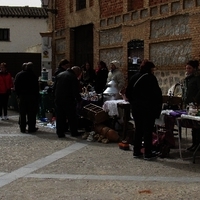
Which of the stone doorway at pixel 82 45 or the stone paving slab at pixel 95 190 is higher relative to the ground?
the stone doorway at pixel 82 45

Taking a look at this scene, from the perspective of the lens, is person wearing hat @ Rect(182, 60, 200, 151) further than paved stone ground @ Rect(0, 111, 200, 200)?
Yes

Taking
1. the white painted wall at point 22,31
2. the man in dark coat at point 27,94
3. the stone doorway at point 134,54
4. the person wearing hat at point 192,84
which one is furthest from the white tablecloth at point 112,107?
the white painted wall at point 22,31

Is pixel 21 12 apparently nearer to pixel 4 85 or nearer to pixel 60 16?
pixel 60 16

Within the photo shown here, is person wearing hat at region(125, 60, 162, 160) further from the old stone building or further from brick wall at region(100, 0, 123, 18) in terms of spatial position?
brick wall at region(100, 0, 123, 18)

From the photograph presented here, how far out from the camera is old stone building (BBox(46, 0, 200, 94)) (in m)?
13.8

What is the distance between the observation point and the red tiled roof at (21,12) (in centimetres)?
4294

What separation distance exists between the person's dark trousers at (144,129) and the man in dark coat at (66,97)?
2.66 meters

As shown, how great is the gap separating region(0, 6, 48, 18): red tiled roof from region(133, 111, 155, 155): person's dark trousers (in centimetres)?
3523

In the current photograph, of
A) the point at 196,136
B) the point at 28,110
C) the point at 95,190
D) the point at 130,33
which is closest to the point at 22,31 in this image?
the point at 130,33

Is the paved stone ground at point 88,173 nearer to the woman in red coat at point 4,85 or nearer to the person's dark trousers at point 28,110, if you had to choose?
the person's dark trousers at point 28,110

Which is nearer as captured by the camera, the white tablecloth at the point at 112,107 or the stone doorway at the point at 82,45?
the white tablecloth at the point at 112,107

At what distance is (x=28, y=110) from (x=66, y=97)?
1.59 m

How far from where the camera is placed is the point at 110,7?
17.7m

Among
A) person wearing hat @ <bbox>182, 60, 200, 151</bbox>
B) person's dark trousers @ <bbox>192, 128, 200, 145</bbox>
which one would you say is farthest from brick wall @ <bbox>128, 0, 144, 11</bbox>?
person's dark trousers @ <bbox>192, 128, 200, 145</bbox>
